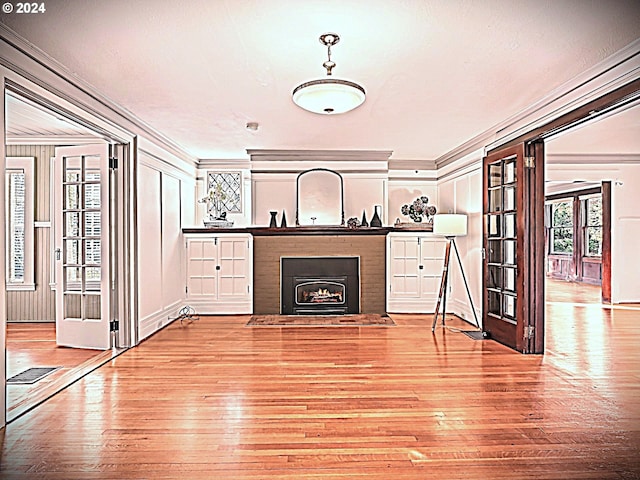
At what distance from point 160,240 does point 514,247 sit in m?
4.16

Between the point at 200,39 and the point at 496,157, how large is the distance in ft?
11.9

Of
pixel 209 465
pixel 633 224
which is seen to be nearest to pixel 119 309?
pixel 209 465

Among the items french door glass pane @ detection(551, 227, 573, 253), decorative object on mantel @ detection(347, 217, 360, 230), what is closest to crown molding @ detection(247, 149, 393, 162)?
decorative object on mantel @ detection(347, 217, 360, 230)

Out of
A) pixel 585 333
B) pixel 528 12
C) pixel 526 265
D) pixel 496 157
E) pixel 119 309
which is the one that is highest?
pixel 528 12

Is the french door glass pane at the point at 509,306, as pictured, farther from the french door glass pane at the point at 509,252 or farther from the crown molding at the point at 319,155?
the crown molding at the point at 319,155

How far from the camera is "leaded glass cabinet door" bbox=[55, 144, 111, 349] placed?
532cm

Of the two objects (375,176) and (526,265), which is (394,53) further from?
(375,176)

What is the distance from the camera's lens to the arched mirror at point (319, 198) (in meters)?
7.86

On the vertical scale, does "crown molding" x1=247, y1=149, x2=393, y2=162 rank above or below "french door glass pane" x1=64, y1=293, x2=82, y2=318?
above

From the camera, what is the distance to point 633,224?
894 centimetres

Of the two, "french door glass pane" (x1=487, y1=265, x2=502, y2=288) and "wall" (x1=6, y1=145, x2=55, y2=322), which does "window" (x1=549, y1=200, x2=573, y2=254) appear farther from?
"wall" (x1=6, y1=145, x2=55, y2=322)

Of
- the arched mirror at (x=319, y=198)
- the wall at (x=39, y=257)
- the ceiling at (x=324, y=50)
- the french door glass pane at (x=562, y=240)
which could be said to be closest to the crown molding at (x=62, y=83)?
the ceiling at (x=324, y=50)

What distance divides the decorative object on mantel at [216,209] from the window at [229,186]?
0.09m

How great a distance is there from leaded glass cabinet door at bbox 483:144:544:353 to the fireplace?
2257mm
